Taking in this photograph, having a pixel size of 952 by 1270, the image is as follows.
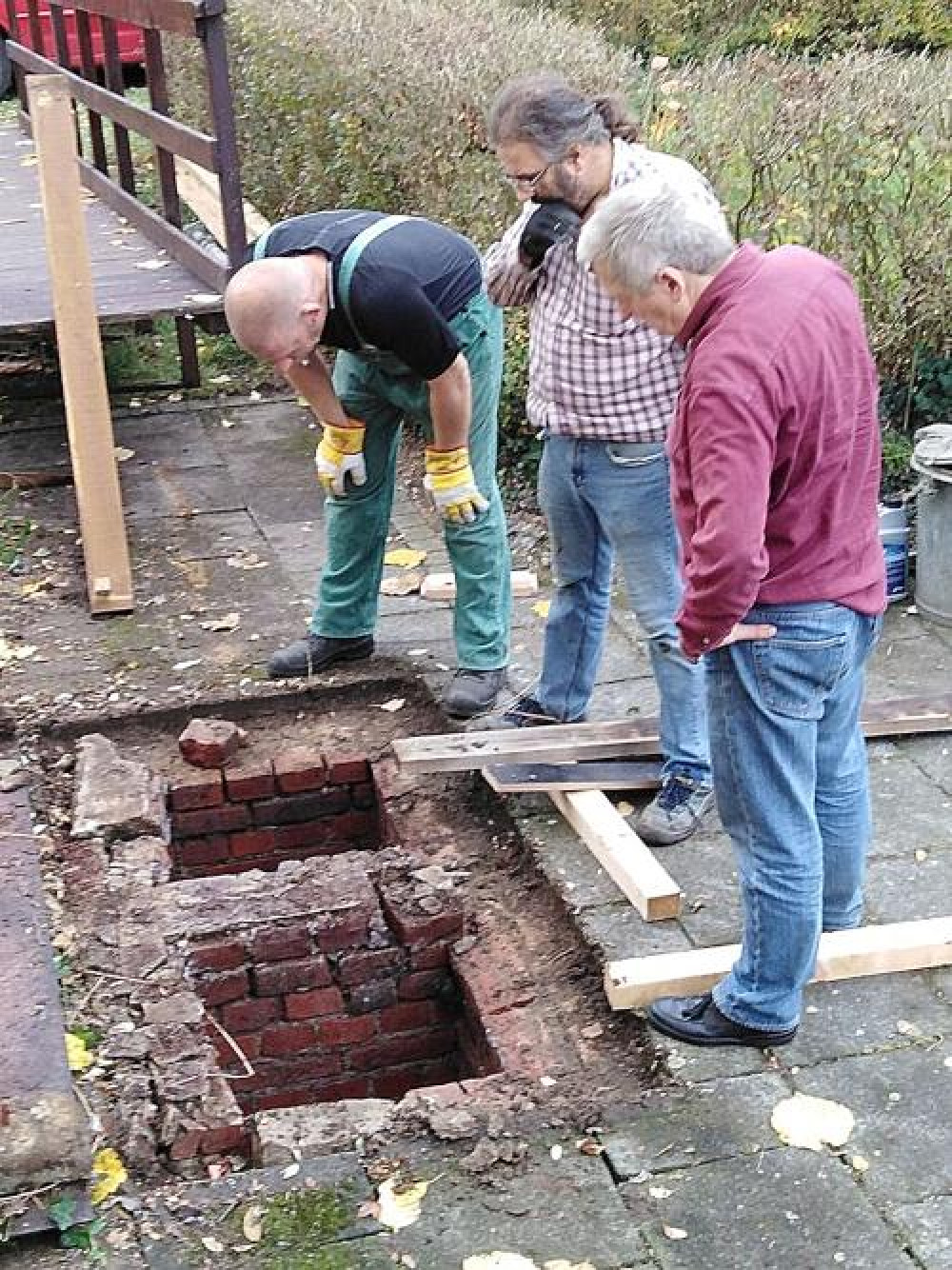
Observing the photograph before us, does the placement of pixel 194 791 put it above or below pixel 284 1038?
above

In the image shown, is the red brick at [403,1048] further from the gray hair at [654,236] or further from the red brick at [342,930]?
the gray hair at [654,236]

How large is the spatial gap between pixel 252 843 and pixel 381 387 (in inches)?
58.5

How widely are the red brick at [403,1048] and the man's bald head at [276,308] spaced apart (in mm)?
1856

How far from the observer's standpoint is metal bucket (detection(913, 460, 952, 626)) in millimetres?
5535

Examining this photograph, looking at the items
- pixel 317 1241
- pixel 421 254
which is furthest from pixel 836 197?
pixel 317 1241

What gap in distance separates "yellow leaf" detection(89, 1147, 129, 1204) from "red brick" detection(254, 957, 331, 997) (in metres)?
0.88

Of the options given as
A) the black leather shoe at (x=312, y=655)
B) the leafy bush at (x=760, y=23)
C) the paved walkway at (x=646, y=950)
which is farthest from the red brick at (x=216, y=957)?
the leafy bush at (x=760, y=23)

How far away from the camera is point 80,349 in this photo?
565 centimetres

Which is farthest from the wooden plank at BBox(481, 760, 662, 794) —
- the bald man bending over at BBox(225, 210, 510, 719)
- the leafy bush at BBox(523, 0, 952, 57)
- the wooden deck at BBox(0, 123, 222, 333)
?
the leafy bush at BBox(523, 0, 952, 57)

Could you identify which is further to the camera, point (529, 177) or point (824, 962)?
point (529, 177)


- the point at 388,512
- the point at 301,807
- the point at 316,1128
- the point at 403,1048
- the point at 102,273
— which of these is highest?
the point at 102,273

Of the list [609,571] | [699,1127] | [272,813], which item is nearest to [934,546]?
[609,571]

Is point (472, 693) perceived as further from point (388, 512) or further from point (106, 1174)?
point (106, 1174)

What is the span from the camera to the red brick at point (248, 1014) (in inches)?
163
